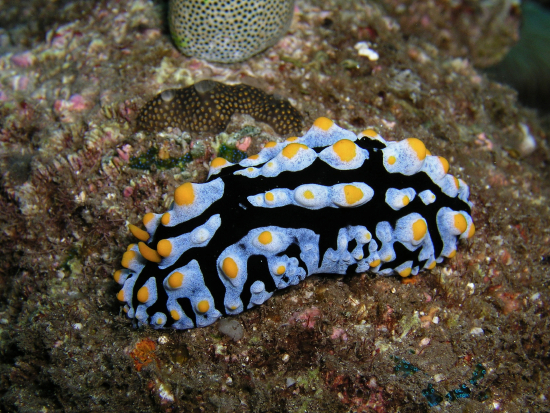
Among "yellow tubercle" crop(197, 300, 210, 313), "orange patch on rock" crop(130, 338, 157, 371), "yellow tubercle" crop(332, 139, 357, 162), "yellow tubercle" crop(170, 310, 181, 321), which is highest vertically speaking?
"yellow tubercle" crop(332, 139, 357, 162)

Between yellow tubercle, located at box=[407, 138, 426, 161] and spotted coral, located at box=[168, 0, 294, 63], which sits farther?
spotted coral, located at box=[168, 0, 294, 63]

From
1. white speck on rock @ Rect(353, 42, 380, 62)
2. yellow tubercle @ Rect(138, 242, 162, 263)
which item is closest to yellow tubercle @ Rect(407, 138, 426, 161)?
yellow tubercle @ Rect(138, 242, 162, 263)

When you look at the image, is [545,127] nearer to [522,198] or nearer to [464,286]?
[522,198]

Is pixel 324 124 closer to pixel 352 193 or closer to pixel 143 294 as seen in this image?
pixel 352 193

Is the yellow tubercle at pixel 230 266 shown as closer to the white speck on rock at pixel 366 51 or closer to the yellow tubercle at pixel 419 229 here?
the yellow tubercle at pixel 419 229

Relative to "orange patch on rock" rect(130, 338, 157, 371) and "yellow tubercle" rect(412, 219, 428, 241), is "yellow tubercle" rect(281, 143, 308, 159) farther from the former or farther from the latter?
"orange patch on rock" rect(130, 338, 157, 371)

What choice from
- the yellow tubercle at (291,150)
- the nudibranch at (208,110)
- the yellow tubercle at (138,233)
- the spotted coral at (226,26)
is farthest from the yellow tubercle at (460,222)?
the spotted coral at (226,26)
